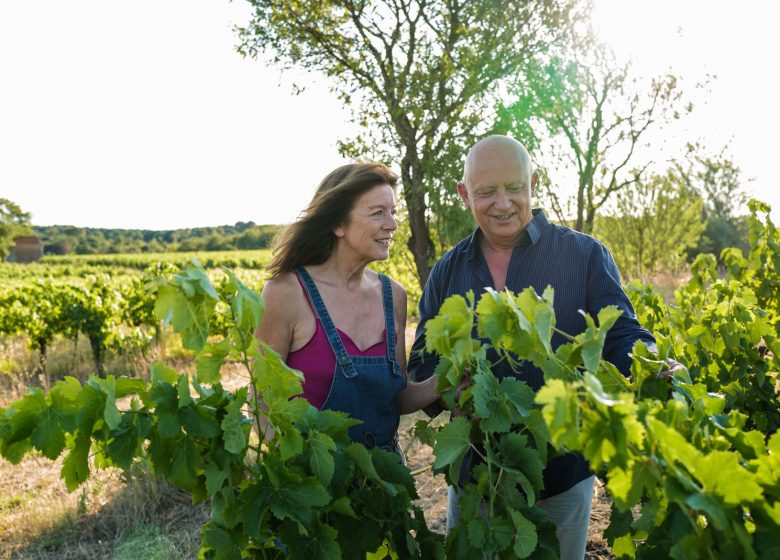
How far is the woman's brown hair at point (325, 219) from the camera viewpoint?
102 inches

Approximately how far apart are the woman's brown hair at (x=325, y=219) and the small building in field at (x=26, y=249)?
329ft

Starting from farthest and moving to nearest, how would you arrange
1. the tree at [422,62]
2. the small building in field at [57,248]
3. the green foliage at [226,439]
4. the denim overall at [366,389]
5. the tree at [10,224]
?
the small building in field at [57,248], the tree at [10,224], the tree at [422,62], the denim overall at [366,389], the green foliage at [226,439]

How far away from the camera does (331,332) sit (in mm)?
2357

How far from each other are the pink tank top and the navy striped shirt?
326mm

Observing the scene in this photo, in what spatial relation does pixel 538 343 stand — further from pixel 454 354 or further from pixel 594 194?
pixel 594 194

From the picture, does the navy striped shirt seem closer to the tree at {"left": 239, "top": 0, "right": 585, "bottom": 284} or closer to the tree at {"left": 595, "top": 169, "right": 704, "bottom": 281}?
the tree at {"left": 239, "top": 0, "right": 585, "bottom": 284}

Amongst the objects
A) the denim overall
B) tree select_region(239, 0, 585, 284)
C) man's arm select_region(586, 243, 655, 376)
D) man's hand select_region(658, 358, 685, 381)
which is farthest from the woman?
tree select_region(239, 0, 585, 284)

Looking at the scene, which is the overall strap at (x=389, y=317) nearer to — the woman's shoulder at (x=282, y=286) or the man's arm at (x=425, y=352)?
the man's arm at (x=425, y=352)

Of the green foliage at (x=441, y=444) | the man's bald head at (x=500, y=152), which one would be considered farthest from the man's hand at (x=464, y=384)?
the man's bald head at (x=500, y=152)

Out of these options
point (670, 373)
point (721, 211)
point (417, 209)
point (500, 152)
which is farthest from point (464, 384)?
point (721, 211)

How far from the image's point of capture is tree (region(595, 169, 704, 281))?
58.1ft

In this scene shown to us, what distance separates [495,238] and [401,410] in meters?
0.80

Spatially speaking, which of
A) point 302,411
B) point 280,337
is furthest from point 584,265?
point 302,411

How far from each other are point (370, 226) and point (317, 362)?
0.59m
